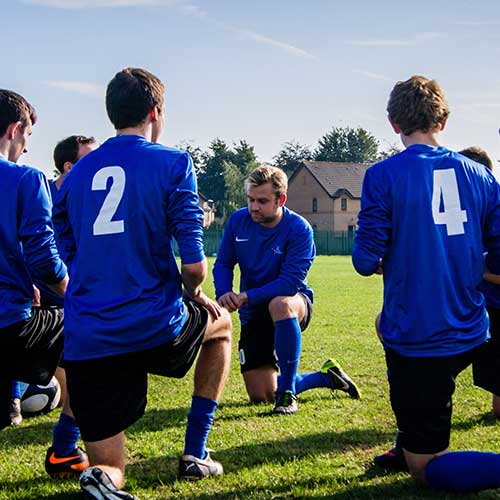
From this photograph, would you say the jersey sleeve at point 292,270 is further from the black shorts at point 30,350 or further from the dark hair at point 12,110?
the dark hair at point 12,110

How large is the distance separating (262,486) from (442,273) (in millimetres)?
1647

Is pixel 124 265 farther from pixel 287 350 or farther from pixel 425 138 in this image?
pixel 287 350

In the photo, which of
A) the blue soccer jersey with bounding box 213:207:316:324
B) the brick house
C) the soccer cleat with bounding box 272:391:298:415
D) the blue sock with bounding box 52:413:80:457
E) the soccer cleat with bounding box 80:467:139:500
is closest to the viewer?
the soccer cleat with bounding box 80:467:139:500

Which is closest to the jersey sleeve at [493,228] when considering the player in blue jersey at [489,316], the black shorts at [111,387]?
the player in blue jersey at [489,316]

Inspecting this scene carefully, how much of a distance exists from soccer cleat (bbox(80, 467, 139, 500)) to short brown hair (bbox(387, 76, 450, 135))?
8.07 ft

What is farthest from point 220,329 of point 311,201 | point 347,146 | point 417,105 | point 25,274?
point 347,146

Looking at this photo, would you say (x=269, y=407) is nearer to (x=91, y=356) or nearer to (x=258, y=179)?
(x=258, y=179)

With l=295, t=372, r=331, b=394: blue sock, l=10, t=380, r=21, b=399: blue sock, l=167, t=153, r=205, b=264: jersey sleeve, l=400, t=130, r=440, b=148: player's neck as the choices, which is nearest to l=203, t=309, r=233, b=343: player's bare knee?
l=167, t=153, r=205, b=264: jersey sleeve

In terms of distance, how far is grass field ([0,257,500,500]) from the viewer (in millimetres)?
4250

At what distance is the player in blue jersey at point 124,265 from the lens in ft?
12.7

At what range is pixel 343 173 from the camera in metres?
81.9

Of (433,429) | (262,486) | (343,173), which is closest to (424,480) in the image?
(433,429)

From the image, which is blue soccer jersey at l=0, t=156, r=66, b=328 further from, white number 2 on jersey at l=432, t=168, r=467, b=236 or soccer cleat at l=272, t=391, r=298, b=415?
soccer cleat at l=272, t=391, r=298, b=415

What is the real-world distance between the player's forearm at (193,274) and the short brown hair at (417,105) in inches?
53.7
